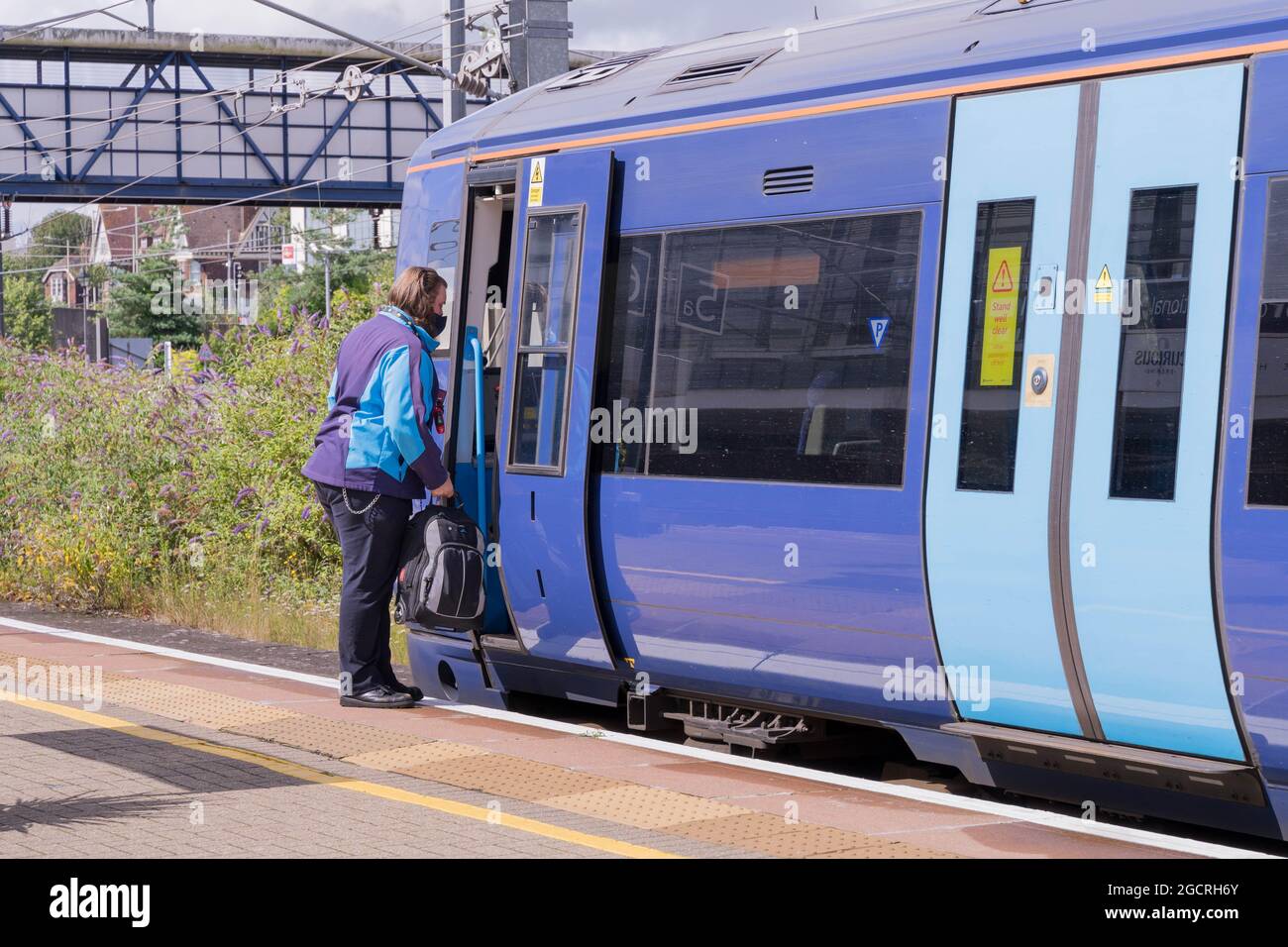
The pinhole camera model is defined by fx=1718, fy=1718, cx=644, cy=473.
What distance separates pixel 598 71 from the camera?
9438mm

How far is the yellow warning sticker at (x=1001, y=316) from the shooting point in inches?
258

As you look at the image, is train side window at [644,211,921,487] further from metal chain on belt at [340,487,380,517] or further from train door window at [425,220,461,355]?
train door window at [425,220,461,355]

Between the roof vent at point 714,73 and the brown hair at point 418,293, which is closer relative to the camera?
the roof vent at point 714,73

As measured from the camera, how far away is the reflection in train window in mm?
7004

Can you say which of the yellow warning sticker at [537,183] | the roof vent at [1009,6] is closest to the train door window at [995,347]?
the roof vent at [1009,6]

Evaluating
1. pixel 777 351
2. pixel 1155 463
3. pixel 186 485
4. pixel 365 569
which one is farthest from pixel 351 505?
pixel 186 485

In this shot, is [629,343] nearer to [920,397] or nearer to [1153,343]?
[920,397]

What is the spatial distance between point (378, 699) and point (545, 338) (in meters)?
2.11

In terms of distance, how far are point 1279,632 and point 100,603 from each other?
11.0 m

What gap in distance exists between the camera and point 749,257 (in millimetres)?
7633

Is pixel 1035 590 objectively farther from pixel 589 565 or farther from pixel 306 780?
pixel 306 780

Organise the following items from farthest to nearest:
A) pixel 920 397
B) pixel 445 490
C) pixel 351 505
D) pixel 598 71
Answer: pixel 598 71 < pixel 351 505 < pixel 445 490 < pixel 920 397

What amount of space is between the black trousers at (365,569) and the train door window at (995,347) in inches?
133

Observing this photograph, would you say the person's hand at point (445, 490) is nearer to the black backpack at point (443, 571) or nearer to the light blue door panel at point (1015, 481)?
the black backpack at point (443, 571)
